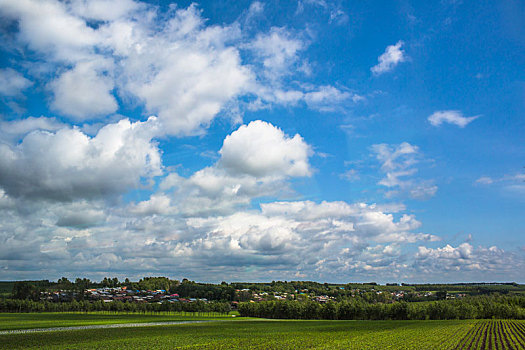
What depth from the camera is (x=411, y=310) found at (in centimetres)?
15288

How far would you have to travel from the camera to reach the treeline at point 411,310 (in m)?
151

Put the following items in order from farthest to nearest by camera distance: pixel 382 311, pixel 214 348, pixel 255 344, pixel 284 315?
pixel 284 315
pixel 382 311
pixel 255 344
pixel 214 348

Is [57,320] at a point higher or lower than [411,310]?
lower

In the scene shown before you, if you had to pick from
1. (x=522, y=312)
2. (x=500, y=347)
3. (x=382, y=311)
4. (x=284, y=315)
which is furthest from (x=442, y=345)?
(x=284, y=315)

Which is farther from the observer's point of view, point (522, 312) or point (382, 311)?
point (382, 311)

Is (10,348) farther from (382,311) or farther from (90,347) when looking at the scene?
(382,311)

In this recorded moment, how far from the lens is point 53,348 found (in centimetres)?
5903

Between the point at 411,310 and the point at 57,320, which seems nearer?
the point at 57,320

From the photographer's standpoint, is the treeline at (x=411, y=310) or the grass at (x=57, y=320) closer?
the grass at (x=57, y=320)

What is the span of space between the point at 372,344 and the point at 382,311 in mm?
102527

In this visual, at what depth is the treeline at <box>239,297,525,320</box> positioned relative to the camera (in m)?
151

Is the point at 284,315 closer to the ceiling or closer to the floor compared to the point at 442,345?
closer to the floor

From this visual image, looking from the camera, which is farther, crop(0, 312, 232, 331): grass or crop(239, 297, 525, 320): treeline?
crop(239, 297, 525, 320): treeline

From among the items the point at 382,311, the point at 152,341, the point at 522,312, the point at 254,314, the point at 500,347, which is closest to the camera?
the point at 500,347
